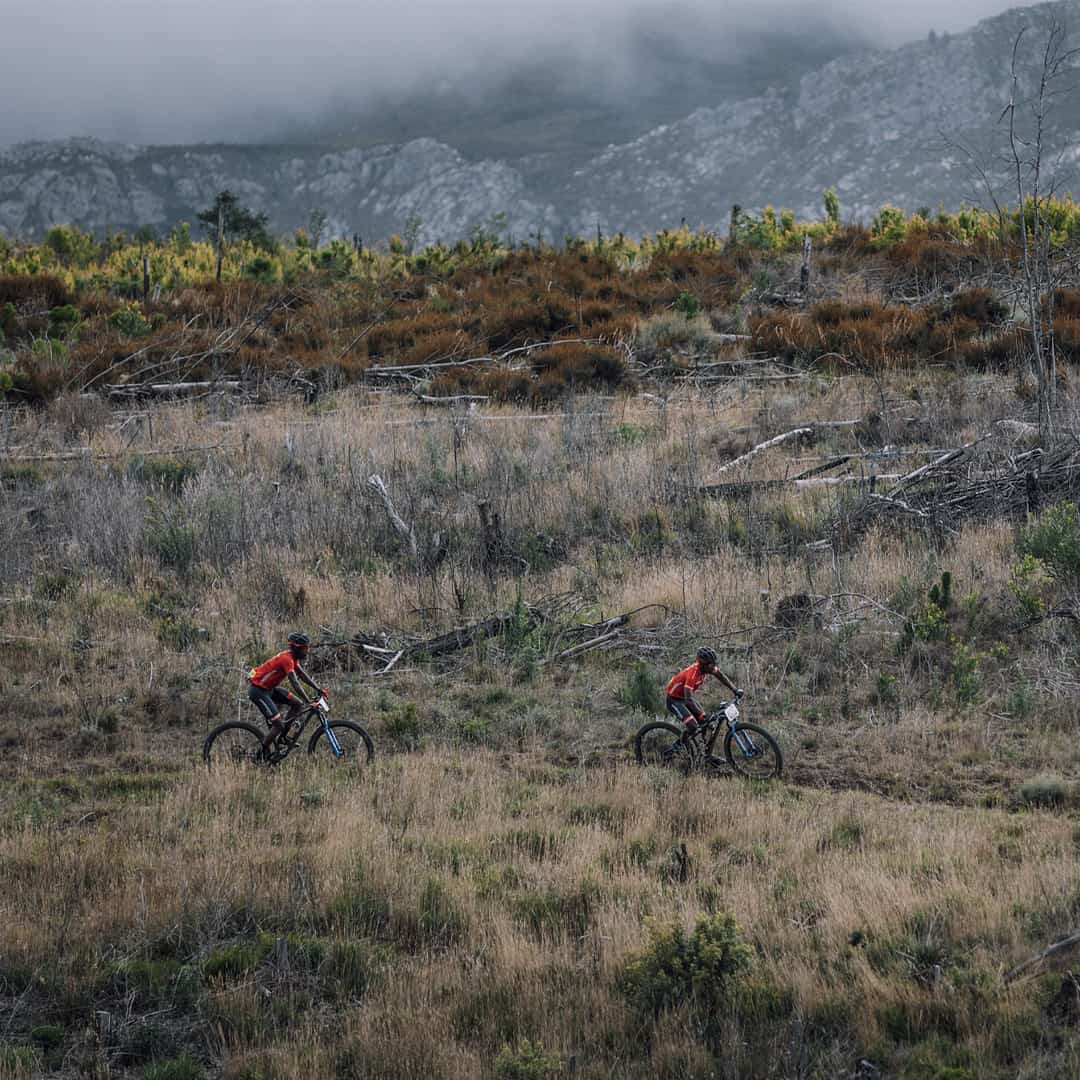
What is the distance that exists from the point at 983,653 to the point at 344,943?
521cm

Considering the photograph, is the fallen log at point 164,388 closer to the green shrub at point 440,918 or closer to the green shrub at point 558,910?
the green shrub at point 440,918

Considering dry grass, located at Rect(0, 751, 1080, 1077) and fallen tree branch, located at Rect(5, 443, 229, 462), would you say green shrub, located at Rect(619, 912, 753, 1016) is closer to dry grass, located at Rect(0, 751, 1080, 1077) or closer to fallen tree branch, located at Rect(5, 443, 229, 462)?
dry grass, located at Rect(0, 751, 1080, 1077)

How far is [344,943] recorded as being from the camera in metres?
4.44

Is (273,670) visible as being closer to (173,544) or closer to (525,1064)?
(525,1064)

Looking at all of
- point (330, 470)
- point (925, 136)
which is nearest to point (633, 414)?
point (330, 470)

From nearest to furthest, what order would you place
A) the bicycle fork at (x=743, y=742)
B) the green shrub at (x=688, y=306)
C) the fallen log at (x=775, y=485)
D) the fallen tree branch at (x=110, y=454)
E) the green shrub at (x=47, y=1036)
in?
the green shrub at (x=47, y=1036) < the bicycle fork at (x=743, y=742) < the fallen log at (x=775, y=485) < the fallen tree branch at (x=110, y=454) < the green shrub at (x=688, y=306)

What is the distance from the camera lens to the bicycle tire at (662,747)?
6.65m

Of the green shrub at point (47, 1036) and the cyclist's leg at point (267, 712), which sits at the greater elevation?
the cyclist's leg at point (267, 712)

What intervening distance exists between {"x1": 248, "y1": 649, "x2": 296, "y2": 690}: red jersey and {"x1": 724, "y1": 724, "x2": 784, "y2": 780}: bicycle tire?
2659 mm

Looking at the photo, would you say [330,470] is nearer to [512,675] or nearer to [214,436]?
[214,436]

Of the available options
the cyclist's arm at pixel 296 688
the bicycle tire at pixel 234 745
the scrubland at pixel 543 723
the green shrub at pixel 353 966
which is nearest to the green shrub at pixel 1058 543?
the scrubland at pixel 543 723

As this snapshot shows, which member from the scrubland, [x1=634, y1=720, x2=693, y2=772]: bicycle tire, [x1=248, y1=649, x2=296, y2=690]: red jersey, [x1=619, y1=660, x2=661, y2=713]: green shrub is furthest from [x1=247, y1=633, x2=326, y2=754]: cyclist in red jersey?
[x1=619, y1=660, x2=661, y2=713]: green shrub

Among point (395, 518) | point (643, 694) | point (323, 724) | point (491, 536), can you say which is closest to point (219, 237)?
point (395, 518)

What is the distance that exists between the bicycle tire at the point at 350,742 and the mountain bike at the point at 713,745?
166 cm
